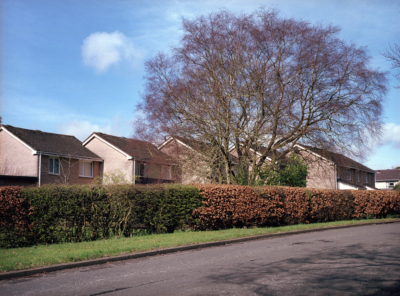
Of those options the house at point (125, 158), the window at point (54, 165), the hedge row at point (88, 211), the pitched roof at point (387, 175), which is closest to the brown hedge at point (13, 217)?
the hedge row at point (88, 211)

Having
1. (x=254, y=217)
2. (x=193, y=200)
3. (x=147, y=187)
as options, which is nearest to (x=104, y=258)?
(x=147, y=187)

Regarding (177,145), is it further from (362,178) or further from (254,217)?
(362,178)

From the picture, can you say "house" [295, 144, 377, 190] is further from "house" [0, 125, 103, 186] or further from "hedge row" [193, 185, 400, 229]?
"house" [0, 125, 103, 186]

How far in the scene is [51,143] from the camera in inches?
1364

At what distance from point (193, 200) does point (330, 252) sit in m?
6.93

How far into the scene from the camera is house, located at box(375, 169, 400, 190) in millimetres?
83438

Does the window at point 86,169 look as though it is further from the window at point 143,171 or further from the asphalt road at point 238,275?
the asphalt road at point 238,275

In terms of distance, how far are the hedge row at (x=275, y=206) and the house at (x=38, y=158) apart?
18157 mm

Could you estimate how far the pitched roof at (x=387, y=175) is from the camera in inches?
3306

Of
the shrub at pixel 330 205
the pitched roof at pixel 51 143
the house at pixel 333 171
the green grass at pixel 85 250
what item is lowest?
the green grass at pixel 85 250

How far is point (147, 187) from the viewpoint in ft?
48.8

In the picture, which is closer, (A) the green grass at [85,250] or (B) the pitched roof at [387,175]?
(A) the green grass at [85,250]

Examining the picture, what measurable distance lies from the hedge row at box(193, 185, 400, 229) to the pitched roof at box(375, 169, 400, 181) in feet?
217

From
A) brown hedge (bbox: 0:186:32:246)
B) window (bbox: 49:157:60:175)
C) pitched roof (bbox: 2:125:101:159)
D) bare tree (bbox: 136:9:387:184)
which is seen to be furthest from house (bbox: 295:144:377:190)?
window (bbox: 49:157:60:175)
